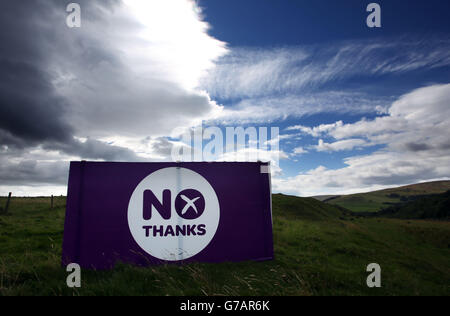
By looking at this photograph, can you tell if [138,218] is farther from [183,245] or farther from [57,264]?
[57,264]

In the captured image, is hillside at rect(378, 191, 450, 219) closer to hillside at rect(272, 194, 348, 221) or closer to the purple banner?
hillside at rect(272, 194, 348, 221)

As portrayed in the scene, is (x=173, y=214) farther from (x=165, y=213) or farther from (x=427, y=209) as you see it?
(x=427, y=209)

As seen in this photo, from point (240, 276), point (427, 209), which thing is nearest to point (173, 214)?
point (240, 276)

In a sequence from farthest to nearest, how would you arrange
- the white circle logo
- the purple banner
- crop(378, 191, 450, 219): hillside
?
1. crop(378, 191, 450, 219): hillside
2. the white circle logo
3. the purple banner

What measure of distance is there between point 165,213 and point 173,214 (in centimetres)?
25

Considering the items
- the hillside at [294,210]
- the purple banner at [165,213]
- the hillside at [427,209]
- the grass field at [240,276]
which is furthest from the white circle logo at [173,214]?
the hillside at [427,209]

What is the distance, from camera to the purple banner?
750 centimetres

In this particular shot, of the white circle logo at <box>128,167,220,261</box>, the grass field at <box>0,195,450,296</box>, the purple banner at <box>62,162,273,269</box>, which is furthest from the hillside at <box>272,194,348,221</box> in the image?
the white circle logo at <box>128,167,220,261</box>

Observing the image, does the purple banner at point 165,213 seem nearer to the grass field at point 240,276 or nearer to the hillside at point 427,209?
the grass field at point 240,276

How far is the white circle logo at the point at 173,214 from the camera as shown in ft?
25.1

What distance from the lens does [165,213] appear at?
7.82m

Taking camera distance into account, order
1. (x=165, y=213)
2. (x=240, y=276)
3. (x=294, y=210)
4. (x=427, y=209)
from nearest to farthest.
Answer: (x=240, y=276)
(x=165, y=213)
(x=294, y=210)
(x=427, y=209)
